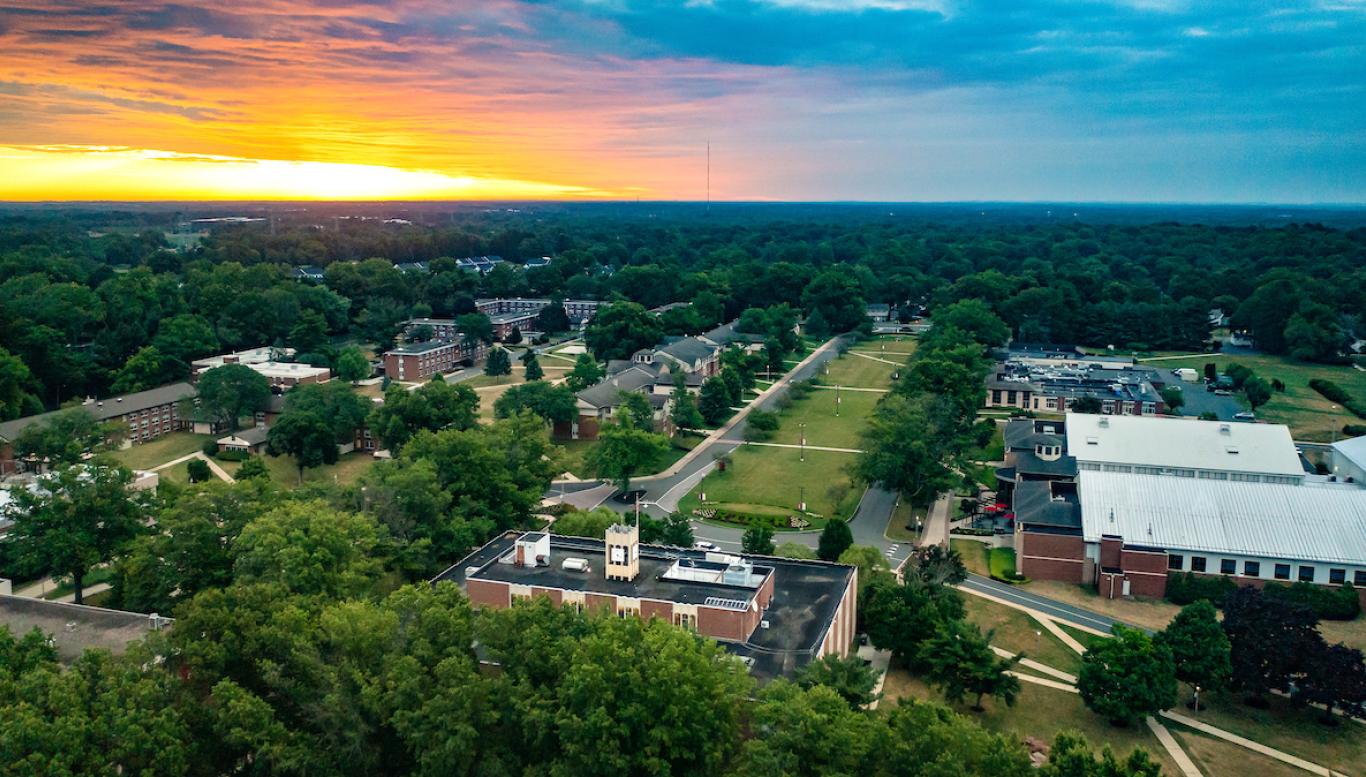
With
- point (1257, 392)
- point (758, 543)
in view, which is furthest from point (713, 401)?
point (1257, 392)

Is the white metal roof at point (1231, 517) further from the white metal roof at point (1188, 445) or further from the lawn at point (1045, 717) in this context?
the lawn at point (1045, 717)

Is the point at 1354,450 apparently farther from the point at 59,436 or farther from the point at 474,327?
the point at 474,327

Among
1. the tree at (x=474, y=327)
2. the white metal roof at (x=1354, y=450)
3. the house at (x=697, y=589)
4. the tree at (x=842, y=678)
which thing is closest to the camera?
the tree at (x=842, y=678)

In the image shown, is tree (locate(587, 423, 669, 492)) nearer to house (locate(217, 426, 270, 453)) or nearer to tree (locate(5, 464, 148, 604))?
tree (locate(5, 464, 148, 604))

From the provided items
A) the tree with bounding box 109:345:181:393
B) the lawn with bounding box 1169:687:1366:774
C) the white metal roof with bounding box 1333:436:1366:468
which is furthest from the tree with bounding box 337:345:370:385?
the white metal roof with bounding box 1333:436:1366:468

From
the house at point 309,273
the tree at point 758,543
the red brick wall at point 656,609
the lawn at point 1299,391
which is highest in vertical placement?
the house at point 309,273

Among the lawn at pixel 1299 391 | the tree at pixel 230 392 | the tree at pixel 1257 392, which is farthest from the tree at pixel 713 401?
the tree at pixel 1257 392

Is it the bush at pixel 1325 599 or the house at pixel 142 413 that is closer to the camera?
the bush at pixel 1325 599
